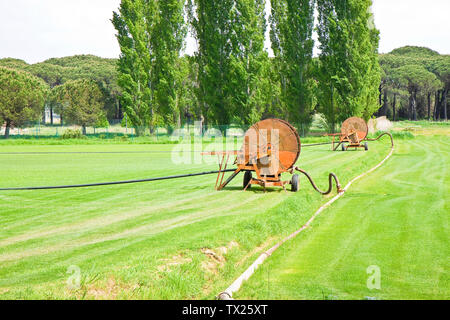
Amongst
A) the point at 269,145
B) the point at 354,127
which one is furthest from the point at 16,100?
the point at 269,145

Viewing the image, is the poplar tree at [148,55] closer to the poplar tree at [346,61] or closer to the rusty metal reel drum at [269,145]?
the poplar tree at [346,61]

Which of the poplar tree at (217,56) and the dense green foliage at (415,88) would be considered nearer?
the poplar tree at (217,56)

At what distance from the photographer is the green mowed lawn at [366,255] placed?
5066 mm

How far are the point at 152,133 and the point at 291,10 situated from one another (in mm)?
21430

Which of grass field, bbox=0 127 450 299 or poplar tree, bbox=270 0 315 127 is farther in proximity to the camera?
poplar tree, bbox=270 0 315 127

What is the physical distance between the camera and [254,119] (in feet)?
157

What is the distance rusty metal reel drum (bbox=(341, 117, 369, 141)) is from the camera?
96.3 feet

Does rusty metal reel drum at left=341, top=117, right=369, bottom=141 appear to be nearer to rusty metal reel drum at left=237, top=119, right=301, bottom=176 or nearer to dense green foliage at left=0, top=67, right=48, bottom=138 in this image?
rusty metal reel drum at left=237, top=119, right=301, bottom=176

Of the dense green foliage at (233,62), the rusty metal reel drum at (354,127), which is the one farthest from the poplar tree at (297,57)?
the rusty metal reel drum at (354,127)

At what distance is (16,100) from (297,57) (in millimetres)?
42590

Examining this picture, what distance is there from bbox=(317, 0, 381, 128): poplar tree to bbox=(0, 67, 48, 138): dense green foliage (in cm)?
4456

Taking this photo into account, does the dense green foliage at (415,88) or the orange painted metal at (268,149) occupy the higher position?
the dense green foliage at (415,88)

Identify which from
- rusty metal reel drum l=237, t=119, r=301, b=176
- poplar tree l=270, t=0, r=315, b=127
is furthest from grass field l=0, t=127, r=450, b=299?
poplar tree l=270, t=0, r=315, b=127

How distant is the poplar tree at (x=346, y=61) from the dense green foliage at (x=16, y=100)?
1754 inches
